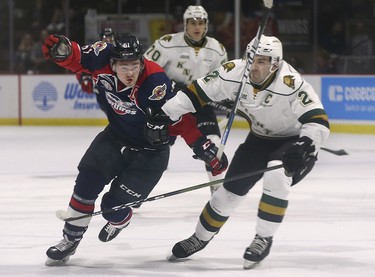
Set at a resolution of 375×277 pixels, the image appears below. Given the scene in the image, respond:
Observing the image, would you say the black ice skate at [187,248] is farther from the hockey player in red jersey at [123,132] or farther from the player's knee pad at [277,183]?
the player's knee pad at [277,183]

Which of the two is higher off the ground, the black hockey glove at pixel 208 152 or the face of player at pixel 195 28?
the face of player at pixel 195 28

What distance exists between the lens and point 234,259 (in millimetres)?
4172

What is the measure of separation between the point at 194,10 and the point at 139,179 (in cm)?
236

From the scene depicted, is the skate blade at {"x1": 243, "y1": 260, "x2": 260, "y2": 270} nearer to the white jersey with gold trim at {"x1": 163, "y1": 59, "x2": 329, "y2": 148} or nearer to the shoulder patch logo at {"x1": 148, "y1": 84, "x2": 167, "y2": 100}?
the white jersey with gold trim at {"x1": 163, "y1": 59, "x2": 329, "y2": 148}

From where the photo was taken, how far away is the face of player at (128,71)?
3922mm

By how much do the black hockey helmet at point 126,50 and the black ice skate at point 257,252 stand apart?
0.88m

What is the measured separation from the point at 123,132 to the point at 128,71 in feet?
1.10

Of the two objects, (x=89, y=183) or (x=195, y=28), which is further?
(x=195, y=28)

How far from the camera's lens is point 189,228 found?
4.97 meters

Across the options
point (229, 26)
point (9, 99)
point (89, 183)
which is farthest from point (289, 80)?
point (229, 26)

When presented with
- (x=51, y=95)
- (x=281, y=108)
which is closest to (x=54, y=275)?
(x=281, y=108)

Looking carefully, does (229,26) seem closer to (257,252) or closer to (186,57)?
(186,57)

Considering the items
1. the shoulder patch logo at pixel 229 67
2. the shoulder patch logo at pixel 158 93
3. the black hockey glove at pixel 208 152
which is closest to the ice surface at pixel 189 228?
the black hockey glove at pixel 208 152

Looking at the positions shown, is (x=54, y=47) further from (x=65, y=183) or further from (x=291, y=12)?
(x=291, y=12)
